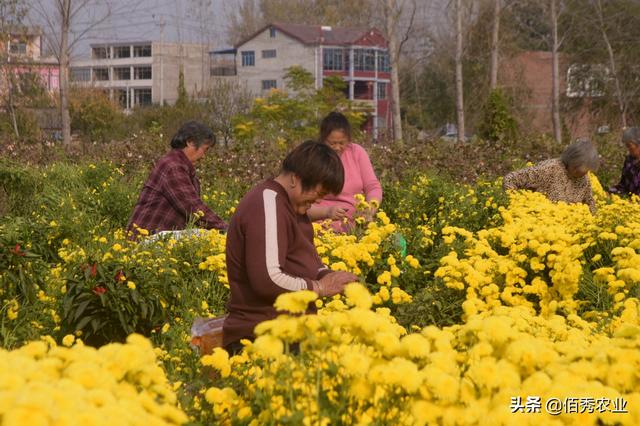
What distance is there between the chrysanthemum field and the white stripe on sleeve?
17 cm

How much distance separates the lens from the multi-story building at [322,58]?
214 feet

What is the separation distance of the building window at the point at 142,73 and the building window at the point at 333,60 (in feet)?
90.1

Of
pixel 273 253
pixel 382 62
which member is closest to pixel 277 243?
pixel 273 253

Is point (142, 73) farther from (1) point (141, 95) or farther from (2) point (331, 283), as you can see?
(2) point (331, 283)

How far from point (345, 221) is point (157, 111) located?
3316 cm

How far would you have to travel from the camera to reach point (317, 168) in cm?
350

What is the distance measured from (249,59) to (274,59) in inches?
135

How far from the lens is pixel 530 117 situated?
38594mm

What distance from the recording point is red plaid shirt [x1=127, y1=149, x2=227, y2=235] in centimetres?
654

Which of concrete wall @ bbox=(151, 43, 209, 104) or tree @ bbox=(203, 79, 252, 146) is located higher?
concrete wall @ bbox=(151, 43, 209, 104)

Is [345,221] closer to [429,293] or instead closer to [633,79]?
[429,293]

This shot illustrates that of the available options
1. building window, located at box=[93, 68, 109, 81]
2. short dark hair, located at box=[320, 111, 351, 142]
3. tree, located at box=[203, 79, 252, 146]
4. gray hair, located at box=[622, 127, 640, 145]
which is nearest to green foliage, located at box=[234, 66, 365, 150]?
tree, located at box=[203, 79, 252, 146]

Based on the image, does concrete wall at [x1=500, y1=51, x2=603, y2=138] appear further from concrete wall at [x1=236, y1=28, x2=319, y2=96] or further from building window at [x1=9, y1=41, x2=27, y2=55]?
concrete wall at [x1=236, y1=28, x2=319, y2=96]

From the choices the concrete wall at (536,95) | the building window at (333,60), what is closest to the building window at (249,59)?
the building window at (333,60)
